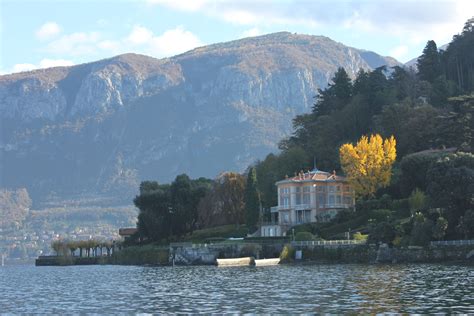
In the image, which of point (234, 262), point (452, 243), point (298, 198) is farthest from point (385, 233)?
point (298, 198)

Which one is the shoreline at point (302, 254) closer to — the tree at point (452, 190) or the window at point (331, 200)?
the tree at point (452, 190)

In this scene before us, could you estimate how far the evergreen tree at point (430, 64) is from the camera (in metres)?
193

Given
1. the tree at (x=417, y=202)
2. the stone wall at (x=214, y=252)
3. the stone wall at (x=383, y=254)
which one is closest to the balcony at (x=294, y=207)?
the stone wall at (x=214, y=252)

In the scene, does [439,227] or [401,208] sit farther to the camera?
[401,208]

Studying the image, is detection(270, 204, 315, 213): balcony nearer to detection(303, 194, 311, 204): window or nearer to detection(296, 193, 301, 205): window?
detection(296, 193, 301, 205): window

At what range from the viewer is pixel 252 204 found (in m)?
149

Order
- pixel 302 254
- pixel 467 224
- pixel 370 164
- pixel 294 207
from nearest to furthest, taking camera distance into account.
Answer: pixel 467 224, pixel 302 254, pixel 370 164, pixel 294 207

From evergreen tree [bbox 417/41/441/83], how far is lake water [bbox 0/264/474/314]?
98.0 metres

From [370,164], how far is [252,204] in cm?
1895

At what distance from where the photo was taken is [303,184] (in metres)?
153

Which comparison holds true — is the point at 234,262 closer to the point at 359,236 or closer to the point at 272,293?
the point at 359,236

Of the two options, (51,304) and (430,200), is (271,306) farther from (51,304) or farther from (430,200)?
(430,200)

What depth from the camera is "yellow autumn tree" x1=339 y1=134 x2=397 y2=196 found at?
14400 centimetres

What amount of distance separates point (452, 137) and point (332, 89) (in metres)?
52.6
